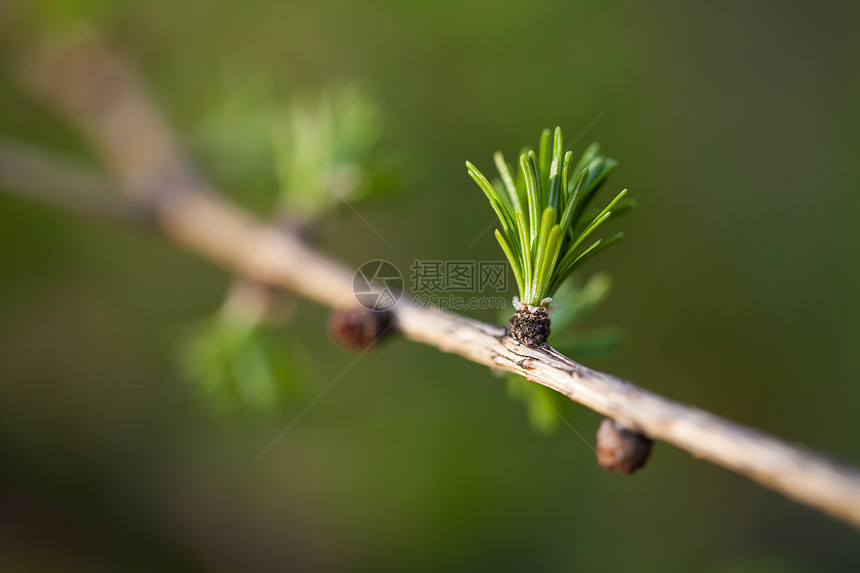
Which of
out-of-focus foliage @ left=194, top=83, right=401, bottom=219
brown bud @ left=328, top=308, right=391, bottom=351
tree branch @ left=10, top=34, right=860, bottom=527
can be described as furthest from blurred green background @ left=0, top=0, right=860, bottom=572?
brown bud @ left=328, top=308, right=391, bottom=351

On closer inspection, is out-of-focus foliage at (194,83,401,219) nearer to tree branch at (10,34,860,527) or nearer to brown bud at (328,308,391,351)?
tree branch at (10,34,860,527)

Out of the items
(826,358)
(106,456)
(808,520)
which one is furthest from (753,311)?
(106,456)

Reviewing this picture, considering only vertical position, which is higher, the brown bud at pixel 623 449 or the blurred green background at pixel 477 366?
the blurred green background at pixel 477 366

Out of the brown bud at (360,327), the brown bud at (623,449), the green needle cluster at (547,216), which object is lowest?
the brown bud at (623,449)

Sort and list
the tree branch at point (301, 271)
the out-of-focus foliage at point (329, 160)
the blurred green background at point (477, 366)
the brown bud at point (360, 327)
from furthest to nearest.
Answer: the blurred green background at point (477, 366)
the out-of-focus foliage at point (329, 160)
the brown bud at point (360, 327)
the tree branch at point (301, 271)

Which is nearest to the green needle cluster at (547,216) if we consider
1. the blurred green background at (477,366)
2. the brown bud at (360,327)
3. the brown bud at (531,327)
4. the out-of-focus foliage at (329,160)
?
the brown bud at (531,327)

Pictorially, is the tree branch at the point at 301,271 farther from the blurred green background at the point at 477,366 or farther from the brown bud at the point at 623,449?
the blurred green background at the point at 477,366
